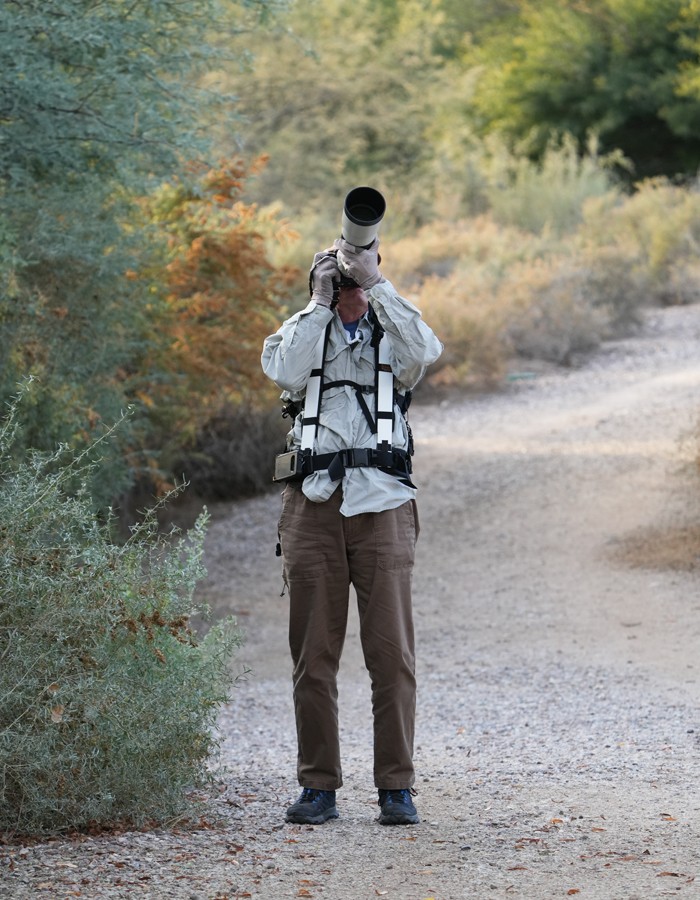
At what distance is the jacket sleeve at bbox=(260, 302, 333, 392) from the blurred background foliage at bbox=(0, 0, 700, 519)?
11.1 ft

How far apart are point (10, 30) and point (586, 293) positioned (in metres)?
11.7

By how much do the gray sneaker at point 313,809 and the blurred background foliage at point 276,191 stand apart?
3924 millimetres

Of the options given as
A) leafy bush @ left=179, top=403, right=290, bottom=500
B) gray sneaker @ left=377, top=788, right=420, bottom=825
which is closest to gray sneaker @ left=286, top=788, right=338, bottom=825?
A: gray sneaker @ left=377, top=788, right=420, bottom=825

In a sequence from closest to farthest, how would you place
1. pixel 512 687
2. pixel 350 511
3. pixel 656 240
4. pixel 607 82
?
pixel 350 511, pixel 512 687, pixel 656 240, pixel 607 82

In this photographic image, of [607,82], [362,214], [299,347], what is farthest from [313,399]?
[607,82]

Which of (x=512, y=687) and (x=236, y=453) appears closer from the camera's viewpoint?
(x=512, y=687)

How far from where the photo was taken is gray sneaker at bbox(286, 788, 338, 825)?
4418mm

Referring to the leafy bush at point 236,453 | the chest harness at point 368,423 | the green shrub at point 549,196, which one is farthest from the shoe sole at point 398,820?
the green shrub at point 549,196

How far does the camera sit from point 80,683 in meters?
4.05

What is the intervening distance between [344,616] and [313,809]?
0.63 m

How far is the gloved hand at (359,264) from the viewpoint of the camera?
4391 mm

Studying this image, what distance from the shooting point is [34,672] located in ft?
13.4

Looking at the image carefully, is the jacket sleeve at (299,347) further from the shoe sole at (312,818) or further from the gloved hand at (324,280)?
the shoe sole at (312,818)

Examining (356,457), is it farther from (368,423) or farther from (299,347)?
(299,347)
